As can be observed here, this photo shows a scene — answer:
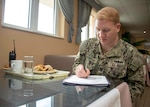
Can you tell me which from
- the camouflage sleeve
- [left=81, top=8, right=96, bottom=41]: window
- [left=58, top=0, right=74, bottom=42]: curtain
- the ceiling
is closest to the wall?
[left=58, top=0, right=74, bottom=42]: curtain

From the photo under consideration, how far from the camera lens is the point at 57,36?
3.21 m

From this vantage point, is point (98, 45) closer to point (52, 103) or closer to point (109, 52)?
point (109, 52)

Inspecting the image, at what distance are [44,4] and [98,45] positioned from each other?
7.10ft

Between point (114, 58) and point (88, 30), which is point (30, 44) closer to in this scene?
point (114, 58)

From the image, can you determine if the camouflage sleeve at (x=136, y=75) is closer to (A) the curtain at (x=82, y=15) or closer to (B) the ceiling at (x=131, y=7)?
(A) the curtain at (x=82, y=15)

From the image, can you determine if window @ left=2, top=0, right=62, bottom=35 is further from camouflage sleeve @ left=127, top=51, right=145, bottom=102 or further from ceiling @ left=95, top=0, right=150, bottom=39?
ceiling @ left=95, top=0, right=150, bottom=39

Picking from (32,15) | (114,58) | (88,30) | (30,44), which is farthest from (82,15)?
(114,58)

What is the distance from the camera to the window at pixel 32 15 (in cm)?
237

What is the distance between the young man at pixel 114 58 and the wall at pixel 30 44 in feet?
4.40

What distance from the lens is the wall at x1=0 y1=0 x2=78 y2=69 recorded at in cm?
214

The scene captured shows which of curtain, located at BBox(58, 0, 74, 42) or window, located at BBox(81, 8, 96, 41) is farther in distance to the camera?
window, located at BBox(81, 8, 96, 41)

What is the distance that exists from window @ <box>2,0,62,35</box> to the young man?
1.48 m

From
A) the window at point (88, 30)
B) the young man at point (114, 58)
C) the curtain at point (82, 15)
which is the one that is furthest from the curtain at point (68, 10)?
the young man at point (114, 58)

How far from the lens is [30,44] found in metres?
2.53
